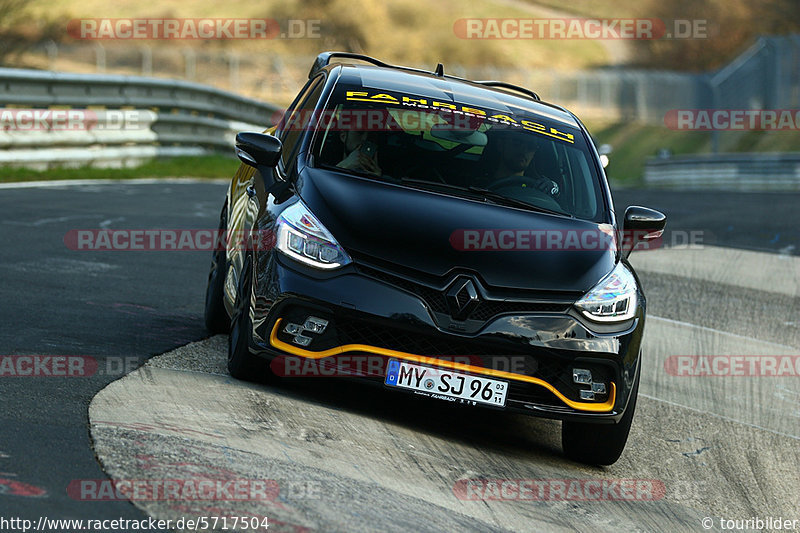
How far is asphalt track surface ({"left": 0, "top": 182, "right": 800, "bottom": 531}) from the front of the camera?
4.43 metres

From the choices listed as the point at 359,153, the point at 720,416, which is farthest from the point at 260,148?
the point at 720,416

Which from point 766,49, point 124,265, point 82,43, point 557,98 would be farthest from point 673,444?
point 82,43

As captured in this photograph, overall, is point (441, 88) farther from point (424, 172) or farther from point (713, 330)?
point (713, 330)

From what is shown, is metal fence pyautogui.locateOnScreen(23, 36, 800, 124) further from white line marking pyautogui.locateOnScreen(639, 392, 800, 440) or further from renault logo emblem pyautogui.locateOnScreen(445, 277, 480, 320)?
renault logo emblem pyautogui.locateOnScreen(445, 277, 480, 320)

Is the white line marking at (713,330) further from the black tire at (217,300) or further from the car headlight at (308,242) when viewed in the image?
the car headlight at (308,242)

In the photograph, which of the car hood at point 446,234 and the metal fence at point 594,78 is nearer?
the car hood at point 446,234

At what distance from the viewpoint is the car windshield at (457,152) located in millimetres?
6367

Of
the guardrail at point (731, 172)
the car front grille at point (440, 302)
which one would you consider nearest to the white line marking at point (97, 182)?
the car front grille at point (440, 302)

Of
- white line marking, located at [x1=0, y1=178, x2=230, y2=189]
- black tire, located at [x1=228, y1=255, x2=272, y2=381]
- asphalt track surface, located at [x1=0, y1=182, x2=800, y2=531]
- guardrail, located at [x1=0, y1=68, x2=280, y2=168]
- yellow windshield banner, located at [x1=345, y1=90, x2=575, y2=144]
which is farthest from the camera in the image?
guardrail, located at [x1=0, y1=68, x2=280, y2=168]

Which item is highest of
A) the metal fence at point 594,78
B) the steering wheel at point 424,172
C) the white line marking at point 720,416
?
the steering wheel at point 424,172

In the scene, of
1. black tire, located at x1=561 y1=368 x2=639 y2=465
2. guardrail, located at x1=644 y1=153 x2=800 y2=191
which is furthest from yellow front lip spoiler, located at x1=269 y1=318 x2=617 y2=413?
guardrail, located at x1=644 y1=153 x2=800 y2=191

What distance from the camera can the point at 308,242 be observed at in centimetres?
561

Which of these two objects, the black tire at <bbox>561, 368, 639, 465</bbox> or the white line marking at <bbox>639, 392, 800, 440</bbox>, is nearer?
the black tire at <bbox>561, 368, 639, 465</bbox>

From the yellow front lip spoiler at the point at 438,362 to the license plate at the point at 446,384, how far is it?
3cm
